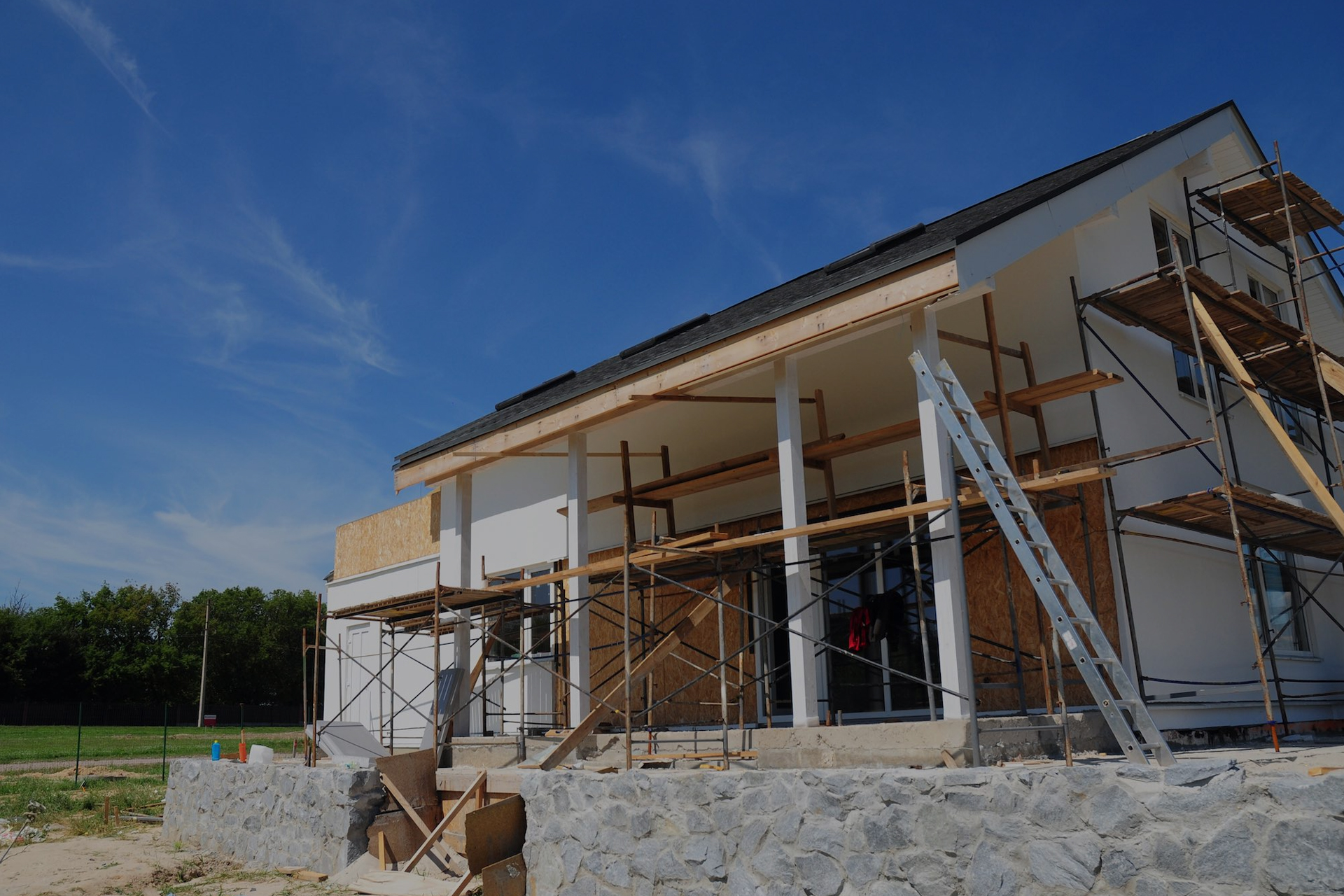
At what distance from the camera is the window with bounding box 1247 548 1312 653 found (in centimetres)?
1243

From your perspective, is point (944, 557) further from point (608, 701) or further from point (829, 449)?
point (608, 701)

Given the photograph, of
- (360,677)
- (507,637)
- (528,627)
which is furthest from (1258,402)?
(360,677)

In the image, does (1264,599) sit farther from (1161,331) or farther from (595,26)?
(595,26)

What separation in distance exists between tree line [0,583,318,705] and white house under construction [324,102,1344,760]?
4381 centimetres

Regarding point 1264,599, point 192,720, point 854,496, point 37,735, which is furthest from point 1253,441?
point 192,720

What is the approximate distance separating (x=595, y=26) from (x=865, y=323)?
23.6 ft

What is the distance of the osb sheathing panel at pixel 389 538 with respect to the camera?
19.9 m

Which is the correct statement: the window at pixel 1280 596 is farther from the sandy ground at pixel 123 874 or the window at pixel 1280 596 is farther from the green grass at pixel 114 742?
the green grass at pixel 114 742

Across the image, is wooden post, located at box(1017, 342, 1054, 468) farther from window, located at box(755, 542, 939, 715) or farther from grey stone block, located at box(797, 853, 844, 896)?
grey stone block, located at box(797, 853, 844, 896)

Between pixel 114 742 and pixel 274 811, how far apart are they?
81.7 feet

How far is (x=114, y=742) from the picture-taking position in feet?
108

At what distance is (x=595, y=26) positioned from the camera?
13.8 meters

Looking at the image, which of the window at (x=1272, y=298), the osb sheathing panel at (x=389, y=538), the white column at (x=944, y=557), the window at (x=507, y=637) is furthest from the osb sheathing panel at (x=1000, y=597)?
the osb sheathing panel at (x=389, y=538)

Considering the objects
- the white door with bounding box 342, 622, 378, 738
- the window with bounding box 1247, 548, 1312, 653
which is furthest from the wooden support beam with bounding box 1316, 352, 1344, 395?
the white door with bounding box 342, 622, 378, 738
